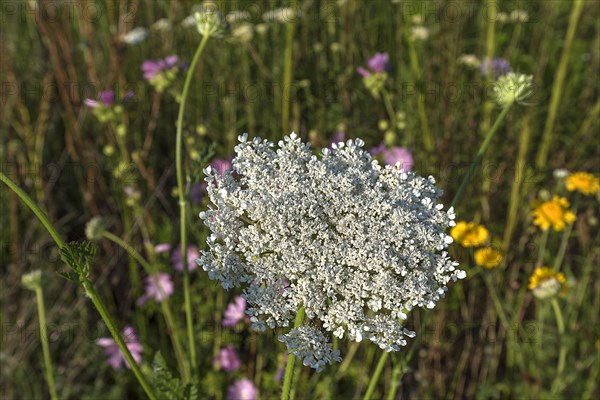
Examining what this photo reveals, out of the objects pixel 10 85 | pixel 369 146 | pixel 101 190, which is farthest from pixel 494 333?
pixel 10 85

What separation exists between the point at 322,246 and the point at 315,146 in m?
1.11

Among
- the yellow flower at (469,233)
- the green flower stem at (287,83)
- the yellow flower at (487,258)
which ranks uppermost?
the green flower stem at (287,83)

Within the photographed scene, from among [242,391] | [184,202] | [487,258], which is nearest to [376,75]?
[487,258]

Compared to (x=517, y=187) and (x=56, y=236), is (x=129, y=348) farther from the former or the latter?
(x=517, y=187)

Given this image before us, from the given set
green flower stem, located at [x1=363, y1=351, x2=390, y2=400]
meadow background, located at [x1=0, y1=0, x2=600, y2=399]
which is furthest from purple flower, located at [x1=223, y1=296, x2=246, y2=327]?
green flower stem, located at [x1=363, y1=351, x2=390, y2=400]

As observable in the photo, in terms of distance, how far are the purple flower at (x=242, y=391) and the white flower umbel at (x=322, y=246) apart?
0.93 metres

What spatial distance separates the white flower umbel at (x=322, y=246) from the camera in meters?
1.00

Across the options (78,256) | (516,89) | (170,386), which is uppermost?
(516,89)

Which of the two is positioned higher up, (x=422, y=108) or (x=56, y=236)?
(x=56, y=236)

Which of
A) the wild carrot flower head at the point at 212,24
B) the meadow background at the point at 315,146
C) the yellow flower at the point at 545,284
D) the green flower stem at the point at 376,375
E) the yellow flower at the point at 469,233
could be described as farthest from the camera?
the meadow background at the point at 315,146

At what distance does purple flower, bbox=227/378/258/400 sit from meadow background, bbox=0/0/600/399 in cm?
5

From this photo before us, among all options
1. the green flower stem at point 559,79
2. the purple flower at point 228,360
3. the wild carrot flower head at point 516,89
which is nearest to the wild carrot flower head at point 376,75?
the green flower stem at point 559,79

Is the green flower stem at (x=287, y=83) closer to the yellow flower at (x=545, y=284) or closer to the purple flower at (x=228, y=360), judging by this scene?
the purple flower at (x=228, y=360)

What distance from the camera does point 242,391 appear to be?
196cm
